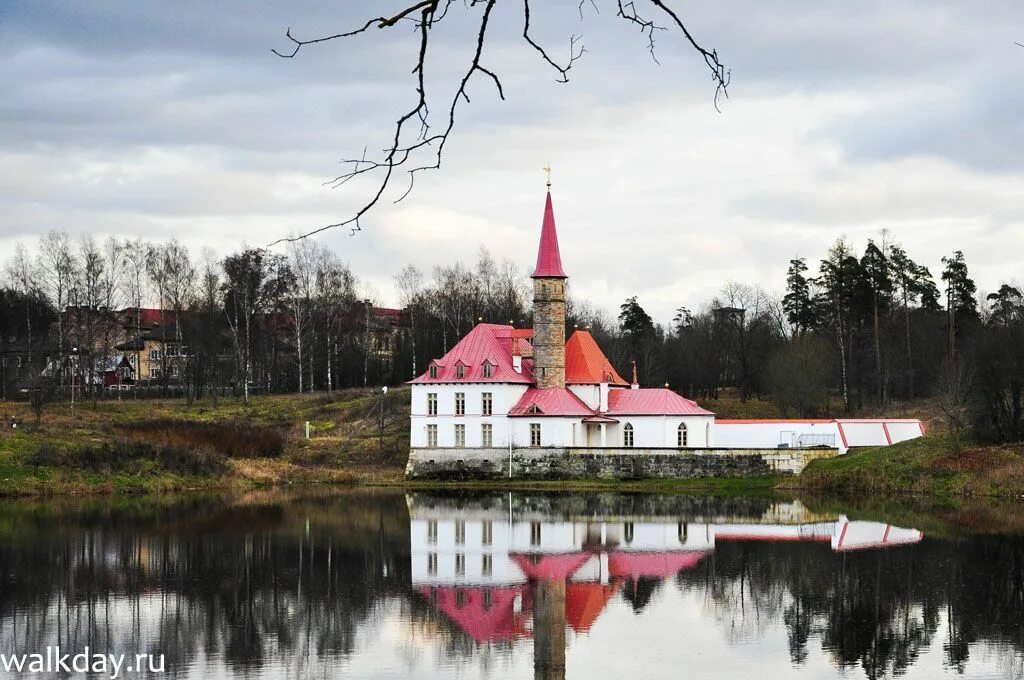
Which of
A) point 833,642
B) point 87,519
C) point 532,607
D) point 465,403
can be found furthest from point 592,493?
point 833,642

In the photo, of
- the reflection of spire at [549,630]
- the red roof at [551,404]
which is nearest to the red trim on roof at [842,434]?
the red roof at [551,404]

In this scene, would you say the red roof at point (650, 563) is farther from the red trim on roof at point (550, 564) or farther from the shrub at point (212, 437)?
the shrub at point (212, 437)

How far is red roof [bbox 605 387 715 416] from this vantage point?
177 ft

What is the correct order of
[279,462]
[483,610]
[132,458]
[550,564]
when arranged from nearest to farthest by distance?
[483,610] < [550,564] < [132,458] < [279,462]

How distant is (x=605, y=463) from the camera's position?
5309 cm

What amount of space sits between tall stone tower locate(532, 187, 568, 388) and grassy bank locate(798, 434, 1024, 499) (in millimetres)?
11335

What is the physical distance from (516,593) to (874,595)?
706 centimetres

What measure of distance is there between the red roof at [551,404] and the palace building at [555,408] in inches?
2.0

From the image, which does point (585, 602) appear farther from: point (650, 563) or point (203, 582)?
point (203, 582)

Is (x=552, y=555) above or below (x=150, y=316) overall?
below

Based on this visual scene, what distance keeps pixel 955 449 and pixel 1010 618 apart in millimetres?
25622

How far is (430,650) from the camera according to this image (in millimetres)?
20844

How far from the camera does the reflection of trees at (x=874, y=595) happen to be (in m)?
20.9

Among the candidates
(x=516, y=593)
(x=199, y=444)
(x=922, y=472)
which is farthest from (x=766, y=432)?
(x=516, y=593)
